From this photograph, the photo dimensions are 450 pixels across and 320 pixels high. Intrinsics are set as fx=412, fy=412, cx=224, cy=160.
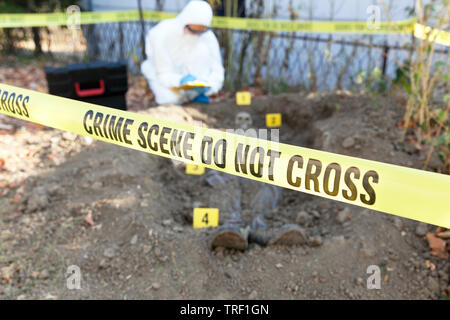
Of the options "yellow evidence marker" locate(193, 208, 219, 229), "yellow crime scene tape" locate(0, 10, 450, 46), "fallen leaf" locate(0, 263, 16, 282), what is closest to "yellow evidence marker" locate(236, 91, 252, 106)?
"yellow crime scene tape" locate(0, 10, 450, 46)

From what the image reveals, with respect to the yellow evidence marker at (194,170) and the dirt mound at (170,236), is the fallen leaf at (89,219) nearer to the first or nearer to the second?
the dirt mound at (170,236)

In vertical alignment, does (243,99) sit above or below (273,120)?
above

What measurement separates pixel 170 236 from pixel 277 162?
1.30 m

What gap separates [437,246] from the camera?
104 inches

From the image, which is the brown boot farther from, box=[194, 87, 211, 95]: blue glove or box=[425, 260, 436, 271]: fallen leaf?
box=[194, 87, 211, 95]: blue glove

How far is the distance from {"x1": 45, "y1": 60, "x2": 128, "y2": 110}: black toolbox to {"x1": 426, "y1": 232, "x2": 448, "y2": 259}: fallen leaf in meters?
3.49

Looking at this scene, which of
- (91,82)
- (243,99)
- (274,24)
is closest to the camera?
(91,82)

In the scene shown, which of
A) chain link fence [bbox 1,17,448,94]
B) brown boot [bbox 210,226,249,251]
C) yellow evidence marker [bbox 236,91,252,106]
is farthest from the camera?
chain link fence [bbox 1,17,448,94]

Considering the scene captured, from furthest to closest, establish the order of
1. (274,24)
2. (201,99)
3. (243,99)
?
(274,24), (243,99), (201,99)

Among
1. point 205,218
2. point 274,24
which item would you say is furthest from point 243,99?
point 205,218

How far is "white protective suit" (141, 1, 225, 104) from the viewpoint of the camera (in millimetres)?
Answer: 4363

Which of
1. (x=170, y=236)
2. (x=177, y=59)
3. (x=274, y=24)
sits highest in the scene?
(x=274, y=24)

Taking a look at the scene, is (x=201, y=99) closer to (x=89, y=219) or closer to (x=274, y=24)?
(x=274, y=24)
